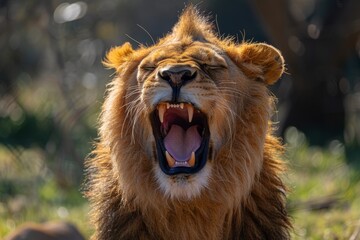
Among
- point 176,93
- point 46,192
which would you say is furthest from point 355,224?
point 46,192

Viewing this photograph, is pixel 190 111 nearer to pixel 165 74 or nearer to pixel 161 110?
pixel 161 110

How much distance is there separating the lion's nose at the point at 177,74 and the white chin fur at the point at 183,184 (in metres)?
0.41

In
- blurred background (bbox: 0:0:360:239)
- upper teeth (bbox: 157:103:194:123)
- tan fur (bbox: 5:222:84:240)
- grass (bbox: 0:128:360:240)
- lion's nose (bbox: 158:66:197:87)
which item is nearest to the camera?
lion's nose (bbox: 158:66:197:87)

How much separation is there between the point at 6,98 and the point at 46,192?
3.84m

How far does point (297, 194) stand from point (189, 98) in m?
3.95

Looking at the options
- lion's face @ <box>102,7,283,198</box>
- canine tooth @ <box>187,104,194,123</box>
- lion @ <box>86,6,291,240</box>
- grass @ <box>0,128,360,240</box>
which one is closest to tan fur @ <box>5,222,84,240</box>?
grass @ <box>0,128,360,240</box>

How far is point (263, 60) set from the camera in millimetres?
4480

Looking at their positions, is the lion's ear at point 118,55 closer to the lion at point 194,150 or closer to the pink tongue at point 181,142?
the lion at point 194,150

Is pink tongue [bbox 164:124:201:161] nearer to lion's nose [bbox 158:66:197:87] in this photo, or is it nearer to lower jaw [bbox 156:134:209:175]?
lower jaw [bbox 156:134:209:175]

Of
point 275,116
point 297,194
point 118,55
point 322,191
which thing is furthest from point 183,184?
point 275,116

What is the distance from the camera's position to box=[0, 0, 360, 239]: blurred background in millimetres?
8016

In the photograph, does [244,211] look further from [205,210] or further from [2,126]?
[2,126]

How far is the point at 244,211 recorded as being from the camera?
438cm

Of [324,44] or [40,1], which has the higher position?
[40,1]
